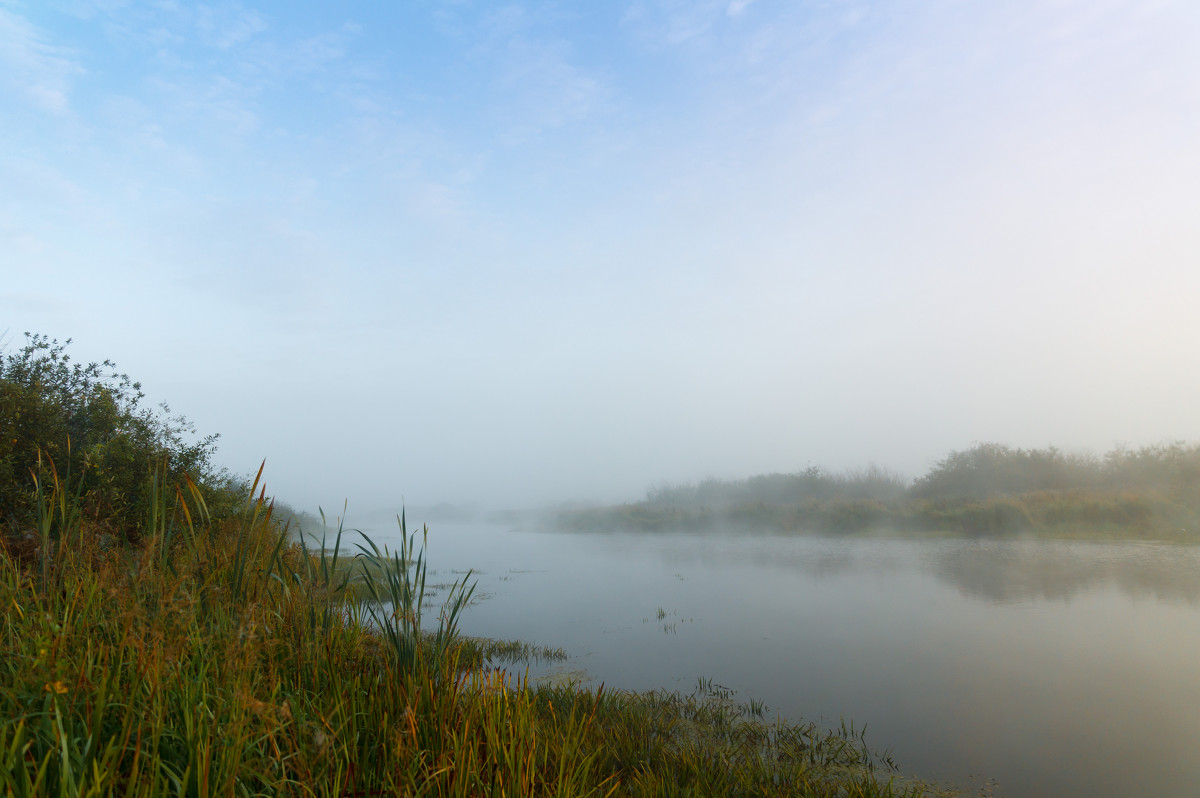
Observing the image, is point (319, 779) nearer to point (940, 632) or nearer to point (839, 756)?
point (839, 756)

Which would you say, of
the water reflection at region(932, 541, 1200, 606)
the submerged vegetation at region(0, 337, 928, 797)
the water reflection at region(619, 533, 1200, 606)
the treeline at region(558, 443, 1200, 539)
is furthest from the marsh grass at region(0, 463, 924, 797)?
the treeline at region(558, 443, 1200, 539)

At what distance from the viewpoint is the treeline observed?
18.5 m

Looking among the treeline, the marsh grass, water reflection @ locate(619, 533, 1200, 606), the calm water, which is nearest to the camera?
the marsh grass

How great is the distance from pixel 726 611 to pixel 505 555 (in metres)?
15.6

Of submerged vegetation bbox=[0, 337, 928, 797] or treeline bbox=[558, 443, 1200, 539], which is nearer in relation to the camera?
submerged vegetation bbox=[0, 337, 928, 797]

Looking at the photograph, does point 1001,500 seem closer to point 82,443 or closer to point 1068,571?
point 1068,571

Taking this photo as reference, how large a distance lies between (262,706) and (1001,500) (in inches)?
1013

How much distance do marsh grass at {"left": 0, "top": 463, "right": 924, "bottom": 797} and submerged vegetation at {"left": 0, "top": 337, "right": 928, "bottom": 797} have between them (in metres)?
0.02

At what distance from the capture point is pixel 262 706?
154 cm

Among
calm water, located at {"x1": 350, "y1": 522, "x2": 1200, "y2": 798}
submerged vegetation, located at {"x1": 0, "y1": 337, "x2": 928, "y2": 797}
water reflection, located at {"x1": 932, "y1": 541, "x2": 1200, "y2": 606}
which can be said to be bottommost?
calm water, located at {"x1": 350, "y1": 522, "x2": 1200, "y2": 798}

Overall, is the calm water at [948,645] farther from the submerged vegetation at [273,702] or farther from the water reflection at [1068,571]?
the submerged vegetation at [273,702]

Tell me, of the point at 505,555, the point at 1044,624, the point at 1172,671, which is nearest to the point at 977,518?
the point at 1044,624

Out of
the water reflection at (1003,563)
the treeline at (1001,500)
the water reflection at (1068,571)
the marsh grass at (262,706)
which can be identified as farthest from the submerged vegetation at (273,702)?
the treeline at (1001,500)

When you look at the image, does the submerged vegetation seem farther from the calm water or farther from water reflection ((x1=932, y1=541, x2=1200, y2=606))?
water reflection ((x1=932, y1=541, x2=1200, y2=606))
